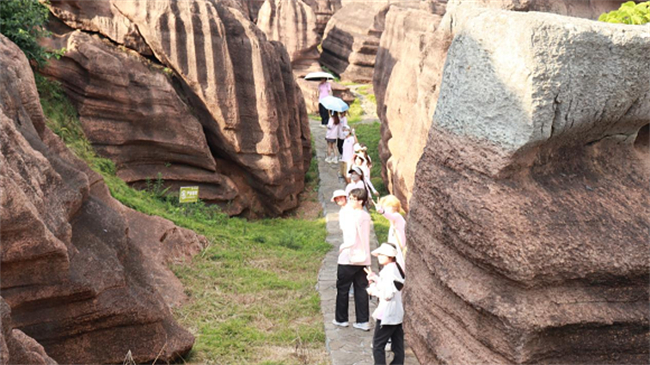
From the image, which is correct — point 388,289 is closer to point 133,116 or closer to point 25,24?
point 133,116

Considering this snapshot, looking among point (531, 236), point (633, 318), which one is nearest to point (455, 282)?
point (531, 236)

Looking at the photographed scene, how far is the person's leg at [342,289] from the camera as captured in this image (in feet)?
26.3

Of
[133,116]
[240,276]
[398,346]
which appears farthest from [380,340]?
[133,116]

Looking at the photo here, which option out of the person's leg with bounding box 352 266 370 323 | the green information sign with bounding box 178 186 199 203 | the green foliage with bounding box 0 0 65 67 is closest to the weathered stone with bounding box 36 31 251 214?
the green information sign with bounding box 178 186 199 203

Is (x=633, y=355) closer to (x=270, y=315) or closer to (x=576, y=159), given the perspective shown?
(x=576, y=159)

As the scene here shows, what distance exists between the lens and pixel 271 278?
32.8 feet

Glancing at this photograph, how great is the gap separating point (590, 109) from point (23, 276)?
167 inches

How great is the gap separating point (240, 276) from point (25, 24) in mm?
5116

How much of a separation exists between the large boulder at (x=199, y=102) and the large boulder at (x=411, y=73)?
2.52m

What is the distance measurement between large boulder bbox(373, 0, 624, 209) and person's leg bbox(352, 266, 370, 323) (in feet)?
11.2

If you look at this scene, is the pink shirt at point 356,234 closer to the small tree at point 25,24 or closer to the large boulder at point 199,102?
the large boulder at point 199,102

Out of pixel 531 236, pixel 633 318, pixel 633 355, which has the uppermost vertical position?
pixel 531 236

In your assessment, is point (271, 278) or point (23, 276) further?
point (271, 278)

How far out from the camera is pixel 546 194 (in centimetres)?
430
